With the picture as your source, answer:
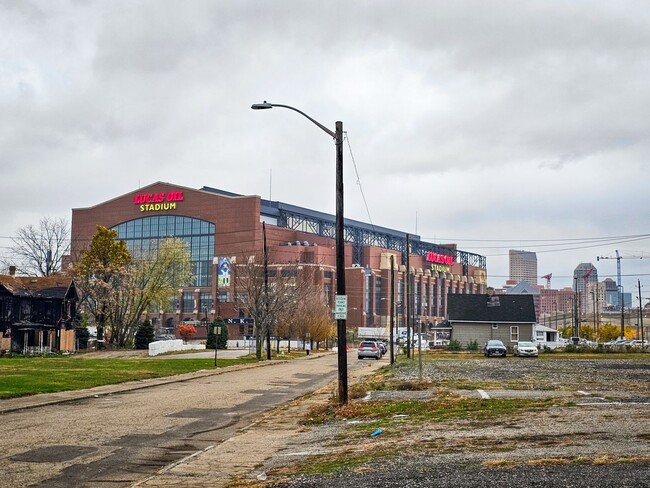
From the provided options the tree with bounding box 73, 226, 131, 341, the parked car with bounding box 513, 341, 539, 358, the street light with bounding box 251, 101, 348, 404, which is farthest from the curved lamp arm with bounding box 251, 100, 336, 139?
the tree with bounding box 73, 226, 131, 341

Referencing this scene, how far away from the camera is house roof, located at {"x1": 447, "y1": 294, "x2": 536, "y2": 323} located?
8644cm

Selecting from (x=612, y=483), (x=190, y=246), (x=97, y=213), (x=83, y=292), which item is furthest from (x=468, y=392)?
(x=97, y=213)

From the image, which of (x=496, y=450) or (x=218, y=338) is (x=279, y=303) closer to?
(x=218, y=338)

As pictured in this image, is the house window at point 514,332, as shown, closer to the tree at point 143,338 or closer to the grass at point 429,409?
the tree at point 143,338

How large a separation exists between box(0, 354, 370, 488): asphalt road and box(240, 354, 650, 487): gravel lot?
94.9 inches

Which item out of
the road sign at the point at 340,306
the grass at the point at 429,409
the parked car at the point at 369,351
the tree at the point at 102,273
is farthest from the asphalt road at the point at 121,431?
the tree at the point at 102,273

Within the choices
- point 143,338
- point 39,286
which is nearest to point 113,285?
point 143,338

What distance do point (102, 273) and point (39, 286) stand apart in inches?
269

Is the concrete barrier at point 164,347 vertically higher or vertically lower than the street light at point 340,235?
lower

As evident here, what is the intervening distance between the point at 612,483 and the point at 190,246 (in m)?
129

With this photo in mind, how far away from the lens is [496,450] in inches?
469

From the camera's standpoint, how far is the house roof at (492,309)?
86.4m

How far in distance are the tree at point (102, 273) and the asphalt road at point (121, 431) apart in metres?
44.5

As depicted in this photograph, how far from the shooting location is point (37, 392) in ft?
90.3
